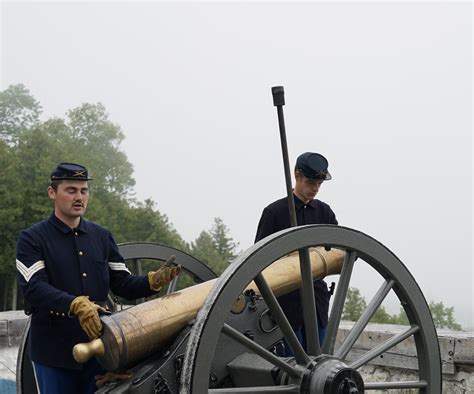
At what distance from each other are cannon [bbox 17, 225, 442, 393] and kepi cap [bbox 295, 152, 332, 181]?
63 centimetres

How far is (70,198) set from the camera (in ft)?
11.2

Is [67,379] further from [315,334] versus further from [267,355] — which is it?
[315,334]

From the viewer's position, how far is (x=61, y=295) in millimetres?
3137

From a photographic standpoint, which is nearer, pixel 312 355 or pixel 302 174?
pixel 312 355

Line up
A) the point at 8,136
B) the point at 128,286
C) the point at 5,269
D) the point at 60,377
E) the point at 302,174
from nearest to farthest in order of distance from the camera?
the point at 60,377, the point at 128,286, the point at 302,174, the point at 5,269, the point at 8,136

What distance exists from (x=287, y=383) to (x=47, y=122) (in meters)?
32.5

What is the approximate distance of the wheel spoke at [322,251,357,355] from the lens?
10.8ft

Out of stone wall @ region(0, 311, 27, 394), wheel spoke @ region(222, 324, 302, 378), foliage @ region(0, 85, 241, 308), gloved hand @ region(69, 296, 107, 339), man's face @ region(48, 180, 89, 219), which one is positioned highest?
foliage @ region(0, 85, 241, 308)

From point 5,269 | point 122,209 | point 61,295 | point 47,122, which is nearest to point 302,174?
point 61,295

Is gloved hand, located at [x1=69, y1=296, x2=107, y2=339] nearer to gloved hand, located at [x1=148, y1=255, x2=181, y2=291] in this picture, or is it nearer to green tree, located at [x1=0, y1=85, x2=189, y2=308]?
gloved hand, located at [x1=148, y1=255, x2=181, y2=291]

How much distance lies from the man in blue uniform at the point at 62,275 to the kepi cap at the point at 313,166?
3.16 ft

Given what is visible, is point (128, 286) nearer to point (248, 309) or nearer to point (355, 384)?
point (248, 309)

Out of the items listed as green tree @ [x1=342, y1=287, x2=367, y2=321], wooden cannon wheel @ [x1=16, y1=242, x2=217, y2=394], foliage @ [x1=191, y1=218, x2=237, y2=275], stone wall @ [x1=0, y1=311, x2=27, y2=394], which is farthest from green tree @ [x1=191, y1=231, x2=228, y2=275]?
wooden cannon wheel @ [x1=16, y1=242, x2=217, y2=394]

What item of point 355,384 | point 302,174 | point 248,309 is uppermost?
point 302,174
